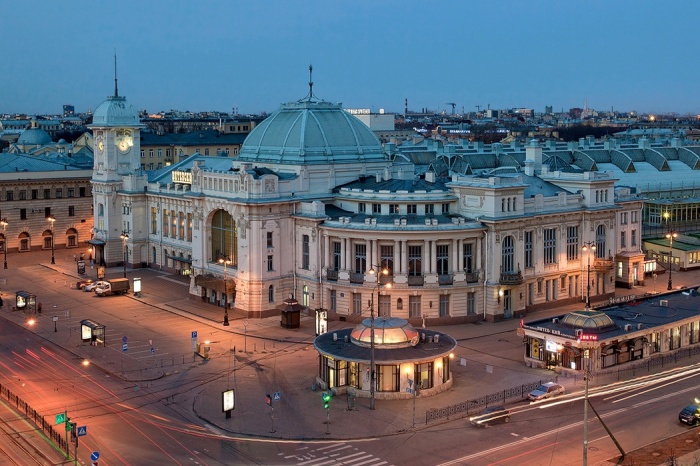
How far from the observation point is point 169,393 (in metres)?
67.2

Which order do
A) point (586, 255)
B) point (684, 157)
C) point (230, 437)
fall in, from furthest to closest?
point (684, 157)
point (586, 255)
point (230, 437)

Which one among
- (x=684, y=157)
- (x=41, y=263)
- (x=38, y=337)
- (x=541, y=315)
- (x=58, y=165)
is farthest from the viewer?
(x=684, y=157)

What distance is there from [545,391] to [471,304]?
27928mm

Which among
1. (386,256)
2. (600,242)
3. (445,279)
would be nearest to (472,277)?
(445,279)

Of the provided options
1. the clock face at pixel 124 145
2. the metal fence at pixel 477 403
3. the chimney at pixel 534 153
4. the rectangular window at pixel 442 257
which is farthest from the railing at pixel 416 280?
the clock face at pixel 124 145

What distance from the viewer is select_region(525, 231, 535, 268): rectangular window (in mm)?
95688

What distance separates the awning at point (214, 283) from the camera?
320 feet

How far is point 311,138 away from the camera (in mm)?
104500

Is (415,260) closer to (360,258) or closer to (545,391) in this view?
(360,258)

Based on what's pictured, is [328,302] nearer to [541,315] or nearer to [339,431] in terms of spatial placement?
[541,315]

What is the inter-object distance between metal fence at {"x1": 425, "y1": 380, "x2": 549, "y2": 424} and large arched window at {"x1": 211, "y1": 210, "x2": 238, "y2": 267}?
41992 millimetres

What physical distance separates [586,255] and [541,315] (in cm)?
1107

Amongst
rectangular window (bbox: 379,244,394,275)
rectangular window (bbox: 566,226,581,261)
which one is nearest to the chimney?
rectangular window (bbox: 566,226,581,261)

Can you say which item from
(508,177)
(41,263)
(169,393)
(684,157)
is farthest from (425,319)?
(684,157)
